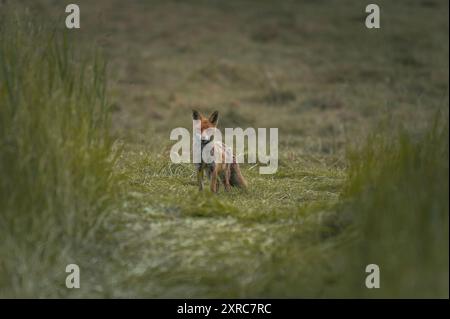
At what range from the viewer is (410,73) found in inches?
922

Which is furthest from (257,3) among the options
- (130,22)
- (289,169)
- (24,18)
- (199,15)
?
(24,18)

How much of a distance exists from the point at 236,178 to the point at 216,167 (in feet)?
1.61

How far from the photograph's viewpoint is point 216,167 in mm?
10641

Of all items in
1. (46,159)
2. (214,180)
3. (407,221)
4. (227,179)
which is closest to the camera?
(407,221)

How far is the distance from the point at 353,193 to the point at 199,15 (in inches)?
933

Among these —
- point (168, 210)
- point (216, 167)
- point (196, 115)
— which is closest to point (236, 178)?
point (216, 167)

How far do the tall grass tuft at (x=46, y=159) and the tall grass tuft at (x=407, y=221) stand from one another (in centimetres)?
261

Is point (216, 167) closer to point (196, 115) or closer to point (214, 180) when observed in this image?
point (214, 180)

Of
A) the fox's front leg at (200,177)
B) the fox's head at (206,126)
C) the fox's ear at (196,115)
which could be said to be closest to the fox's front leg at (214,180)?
the fox's front leg at (200,177)

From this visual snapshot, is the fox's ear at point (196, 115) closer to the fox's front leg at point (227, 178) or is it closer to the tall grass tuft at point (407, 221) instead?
the fox's front leg at point (227, 178)

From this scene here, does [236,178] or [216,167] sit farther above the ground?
[216,167]

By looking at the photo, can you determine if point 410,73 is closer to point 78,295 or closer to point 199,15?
point 199,15

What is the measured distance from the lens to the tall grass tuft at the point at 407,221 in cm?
621

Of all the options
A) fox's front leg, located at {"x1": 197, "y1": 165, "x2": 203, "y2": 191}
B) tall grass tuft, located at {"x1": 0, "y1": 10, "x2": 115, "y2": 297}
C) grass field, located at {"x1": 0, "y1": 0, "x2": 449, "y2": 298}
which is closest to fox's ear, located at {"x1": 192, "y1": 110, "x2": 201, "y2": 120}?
fox's front leg, located at {"x1": 197, "y1": 165, "x2": 203, "y2": 191}
